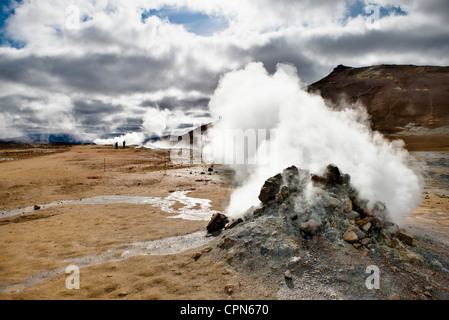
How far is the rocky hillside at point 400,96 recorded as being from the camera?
63250 millimetres

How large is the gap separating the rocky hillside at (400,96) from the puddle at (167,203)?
175 feet

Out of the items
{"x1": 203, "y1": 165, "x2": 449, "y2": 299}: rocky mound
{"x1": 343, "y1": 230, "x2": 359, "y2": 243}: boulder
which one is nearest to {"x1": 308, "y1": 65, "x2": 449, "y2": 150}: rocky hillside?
{"x1": 203, "y1": 165, "x2": 449, "y2": 299}: rocky mound

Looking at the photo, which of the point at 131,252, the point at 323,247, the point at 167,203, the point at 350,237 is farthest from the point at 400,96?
the point at 131,252

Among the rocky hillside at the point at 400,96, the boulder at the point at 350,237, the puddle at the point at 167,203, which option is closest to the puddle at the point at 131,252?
the puddle at the point at 167,203

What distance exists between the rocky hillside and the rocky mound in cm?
5433

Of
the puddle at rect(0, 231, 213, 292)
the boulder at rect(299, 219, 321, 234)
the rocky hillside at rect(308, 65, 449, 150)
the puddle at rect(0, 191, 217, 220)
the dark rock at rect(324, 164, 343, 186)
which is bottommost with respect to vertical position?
the puddle at rect(0, 231, 213, 292)

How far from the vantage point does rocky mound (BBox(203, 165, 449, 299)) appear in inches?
185

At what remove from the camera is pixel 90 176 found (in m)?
20.7

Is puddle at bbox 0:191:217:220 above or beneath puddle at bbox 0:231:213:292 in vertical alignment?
above

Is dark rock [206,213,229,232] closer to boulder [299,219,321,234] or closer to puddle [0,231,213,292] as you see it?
puddle [0,231,213,292]

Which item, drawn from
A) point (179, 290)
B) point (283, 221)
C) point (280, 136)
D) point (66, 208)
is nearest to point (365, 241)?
point (283, 221)

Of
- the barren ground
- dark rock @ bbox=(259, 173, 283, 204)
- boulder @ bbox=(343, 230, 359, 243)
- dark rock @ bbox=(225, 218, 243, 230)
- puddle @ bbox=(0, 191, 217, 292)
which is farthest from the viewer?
dark rock @ bbox=(225, 218, 243, 230)

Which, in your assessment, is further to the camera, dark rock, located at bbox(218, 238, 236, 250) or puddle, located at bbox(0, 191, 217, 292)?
dark rock, located at bbox(218, 238, 236, 250)
